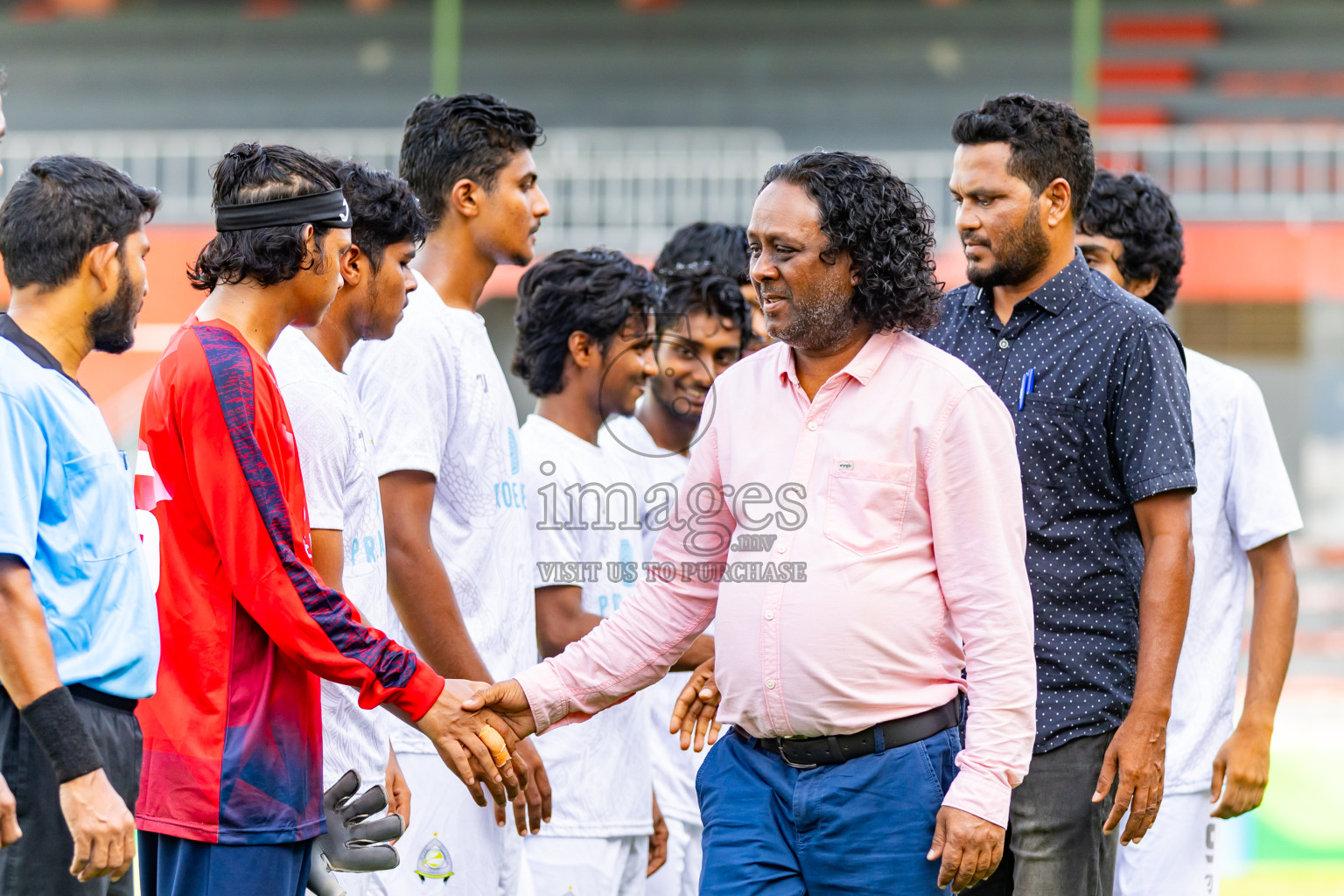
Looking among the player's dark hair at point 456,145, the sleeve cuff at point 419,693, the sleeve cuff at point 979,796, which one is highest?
the player's dark hair at point 456,145

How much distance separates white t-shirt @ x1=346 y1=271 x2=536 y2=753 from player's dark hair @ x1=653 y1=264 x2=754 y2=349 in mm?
1026

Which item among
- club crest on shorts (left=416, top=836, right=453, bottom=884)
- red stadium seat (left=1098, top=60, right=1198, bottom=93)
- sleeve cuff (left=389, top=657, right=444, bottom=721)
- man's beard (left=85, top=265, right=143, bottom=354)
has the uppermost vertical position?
red stadium seat (left=1098, top=60, right=1198, bottom=93)

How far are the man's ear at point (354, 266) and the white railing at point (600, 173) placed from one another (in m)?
10.5

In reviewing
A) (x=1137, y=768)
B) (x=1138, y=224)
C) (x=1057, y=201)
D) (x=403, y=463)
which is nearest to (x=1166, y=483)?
(x=1137, y=768)

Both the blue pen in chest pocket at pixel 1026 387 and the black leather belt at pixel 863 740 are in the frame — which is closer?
the black leather belt at pixel 863 740

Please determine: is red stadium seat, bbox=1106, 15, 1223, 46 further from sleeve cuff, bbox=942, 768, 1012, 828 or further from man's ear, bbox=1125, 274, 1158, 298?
sleeve cuff, bbox=942, 768, 1012, 828

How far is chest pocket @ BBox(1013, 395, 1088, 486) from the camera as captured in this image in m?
2.74

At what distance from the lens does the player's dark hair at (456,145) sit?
3352mm

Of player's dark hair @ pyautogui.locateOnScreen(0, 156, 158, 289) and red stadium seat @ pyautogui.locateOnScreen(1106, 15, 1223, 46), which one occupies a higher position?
red stadium seat @ pyautogui.locateOnScreen(1106, 15, 1223, 46)

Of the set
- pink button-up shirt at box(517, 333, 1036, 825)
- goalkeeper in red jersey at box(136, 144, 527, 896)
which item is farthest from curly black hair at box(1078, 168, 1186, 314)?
goalkeeper in red jersey at box(136, 144, 527, 896)

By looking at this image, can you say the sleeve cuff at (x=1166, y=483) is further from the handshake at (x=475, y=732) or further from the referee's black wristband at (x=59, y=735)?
the referee's black wristband at (x=59, y=735)

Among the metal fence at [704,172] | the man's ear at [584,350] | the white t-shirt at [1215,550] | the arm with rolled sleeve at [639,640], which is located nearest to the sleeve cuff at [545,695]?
the arm with rolled sleeve at [639,640]

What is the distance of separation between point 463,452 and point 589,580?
1.78 ft

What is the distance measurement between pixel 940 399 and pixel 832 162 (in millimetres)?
464
